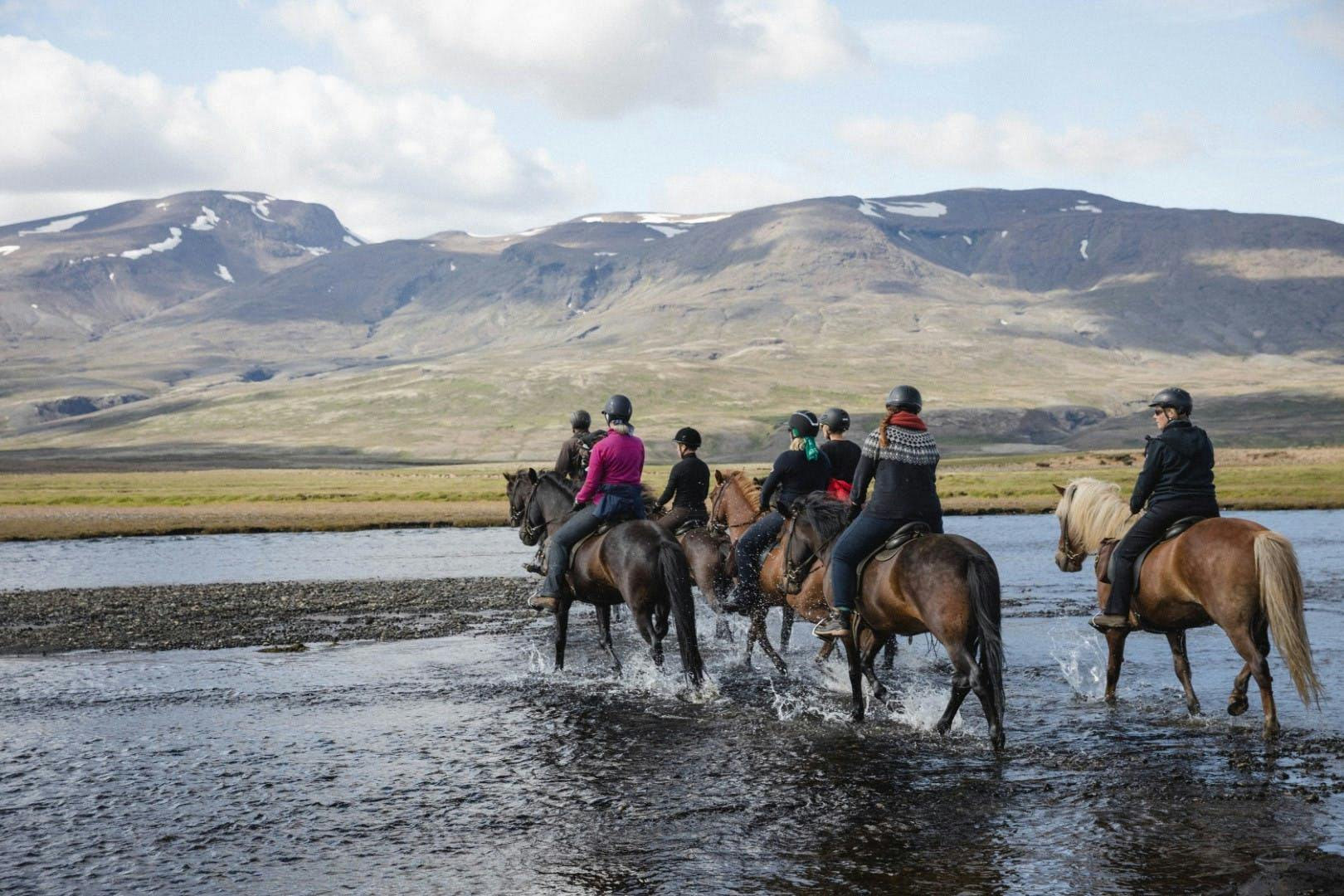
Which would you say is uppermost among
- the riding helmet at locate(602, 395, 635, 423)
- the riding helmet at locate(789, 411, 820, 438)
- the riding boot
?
the riding helmet at locate(602, 395, 635, 423)

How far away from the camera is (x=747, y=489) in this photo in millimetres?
17422

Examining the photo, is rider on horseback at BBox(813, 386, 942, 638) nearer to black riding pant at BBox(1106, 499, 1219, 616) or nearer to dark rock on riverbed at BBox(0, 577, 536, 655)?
black riding pant at BBox(1106, 499, 1219, 616)

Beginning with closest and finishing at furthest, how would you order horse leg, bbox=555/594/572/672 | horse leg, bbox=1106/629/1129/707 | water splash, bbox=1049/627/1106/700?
horse leg, bbox=1106/629/1129/707, water splash, bbox=1049/627/1106/700, horse leg, bbox=555/594/572/672

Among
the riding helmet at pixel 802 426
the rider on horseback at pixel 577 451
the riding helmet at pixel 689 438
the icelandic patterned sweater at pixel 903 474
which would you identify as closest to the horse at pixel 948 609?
the icelandic patterned sweater at pixel 903 474

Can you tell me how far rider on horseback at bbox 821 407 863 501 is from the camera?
642 inches

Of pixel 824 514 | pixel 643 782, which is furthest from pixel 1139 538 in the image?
pixel 643 782

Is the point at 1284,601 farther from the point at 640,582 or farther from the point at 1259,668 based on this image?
the point at 640,582

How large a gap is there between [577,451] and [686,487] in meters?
2.00

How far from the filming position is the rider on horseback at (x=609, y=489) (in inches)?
638

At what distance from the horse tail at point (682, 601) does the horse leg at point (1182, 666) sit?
220 inches

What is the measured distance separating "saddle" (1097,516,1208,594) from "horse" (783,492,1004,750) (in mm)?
2183

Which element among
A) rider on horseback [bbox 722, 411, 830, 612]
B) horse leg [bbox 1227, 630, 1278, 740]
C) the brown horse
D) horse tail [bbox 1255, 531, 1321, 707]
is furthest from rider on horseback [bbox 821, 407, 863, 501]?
horse tail [bbox 1255, 531, 1321, 707]

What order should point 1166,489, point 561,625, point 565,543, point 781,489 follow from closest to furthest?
point 1166,489
point 781,489
point 565,543
point 561,625

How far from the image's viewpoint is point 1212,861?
28.0 feet
